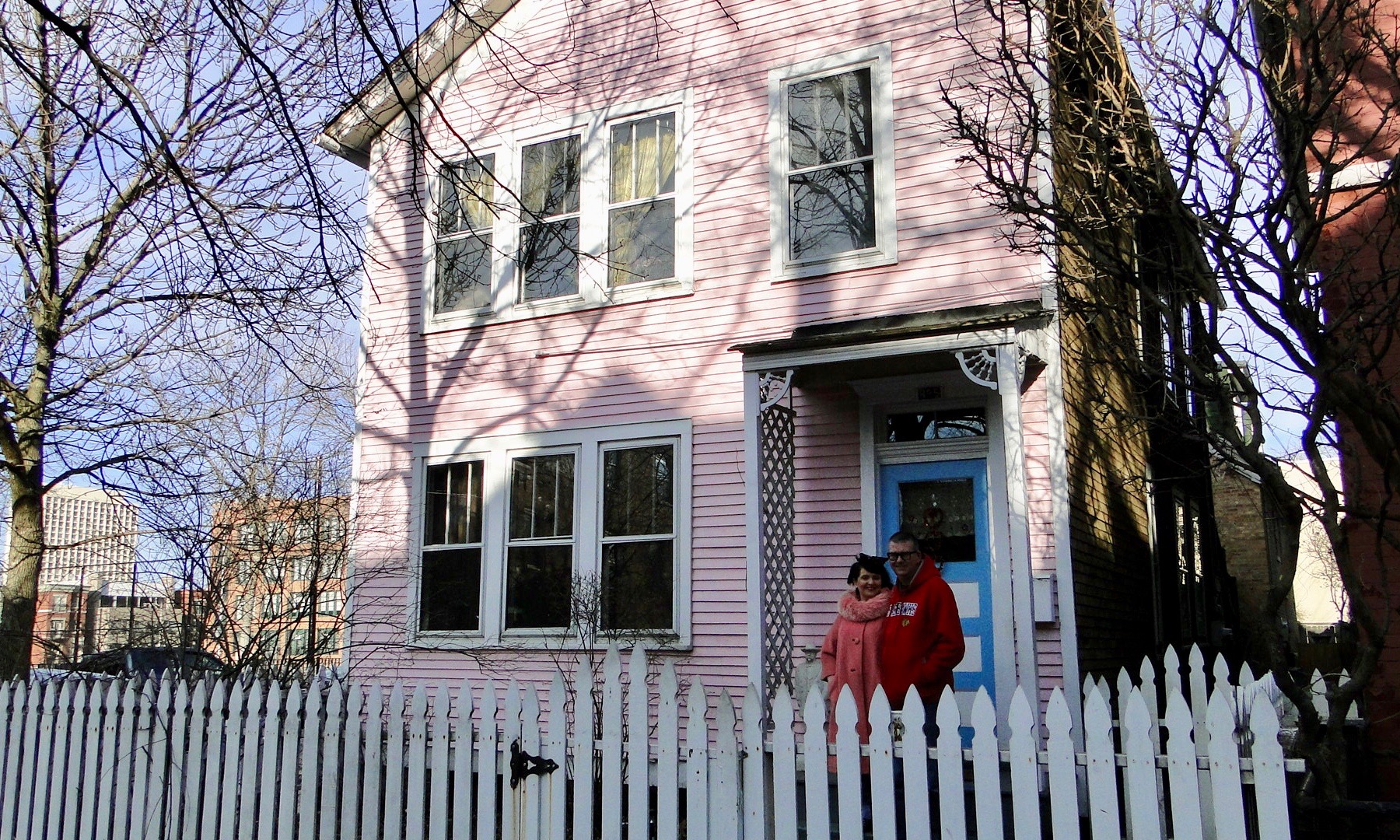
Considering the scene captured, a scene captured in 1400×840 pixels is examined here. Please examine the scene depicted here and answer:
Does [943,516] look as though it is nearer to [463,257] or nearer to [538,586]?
[538,586]

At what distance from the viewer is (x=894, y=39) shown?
945 centimetres

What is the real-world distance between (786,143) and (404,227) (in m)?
4.32

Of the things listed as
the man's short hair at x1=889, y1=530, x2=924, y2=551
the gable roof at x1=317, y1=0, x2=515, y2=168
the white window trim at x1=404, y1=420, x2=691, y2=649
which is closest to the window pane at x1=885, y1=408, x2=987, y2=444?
the white window trim at x1=404, y1=420, x2=691, y2=649

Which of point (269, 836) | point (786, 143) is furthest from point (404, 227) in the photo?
Answer: point (269, 836)

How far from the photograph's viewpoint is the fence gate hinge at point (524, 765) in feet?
16.8

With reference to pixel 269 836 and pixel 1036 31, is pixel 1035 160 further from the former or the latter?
pixel 269 836

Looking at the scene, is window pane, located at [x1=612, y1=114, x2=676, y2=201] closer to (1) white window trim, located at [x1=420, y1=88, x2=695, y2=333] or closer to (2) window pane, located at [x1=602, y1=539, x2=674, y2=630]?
(1) white window trim, located at [x1=420, y1=88, x2=695, y2=333]

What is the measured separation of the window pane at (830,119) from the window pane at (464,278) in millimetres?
3292

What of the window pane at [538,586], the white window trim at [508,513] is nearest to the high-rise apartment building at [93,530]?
the white window trim at [508,513]

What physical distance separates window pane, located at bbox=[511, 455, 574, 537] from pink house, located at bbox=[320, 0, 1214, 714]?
0.03 metres

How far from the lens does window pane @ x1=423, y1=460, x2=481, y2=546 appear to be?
10.8 meters

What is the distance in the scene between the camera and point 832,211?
377 inches

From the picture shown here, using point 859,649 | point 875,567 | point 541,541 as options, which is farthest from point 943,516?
point 541,541

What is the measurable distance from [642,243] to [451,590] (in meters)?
3.77
